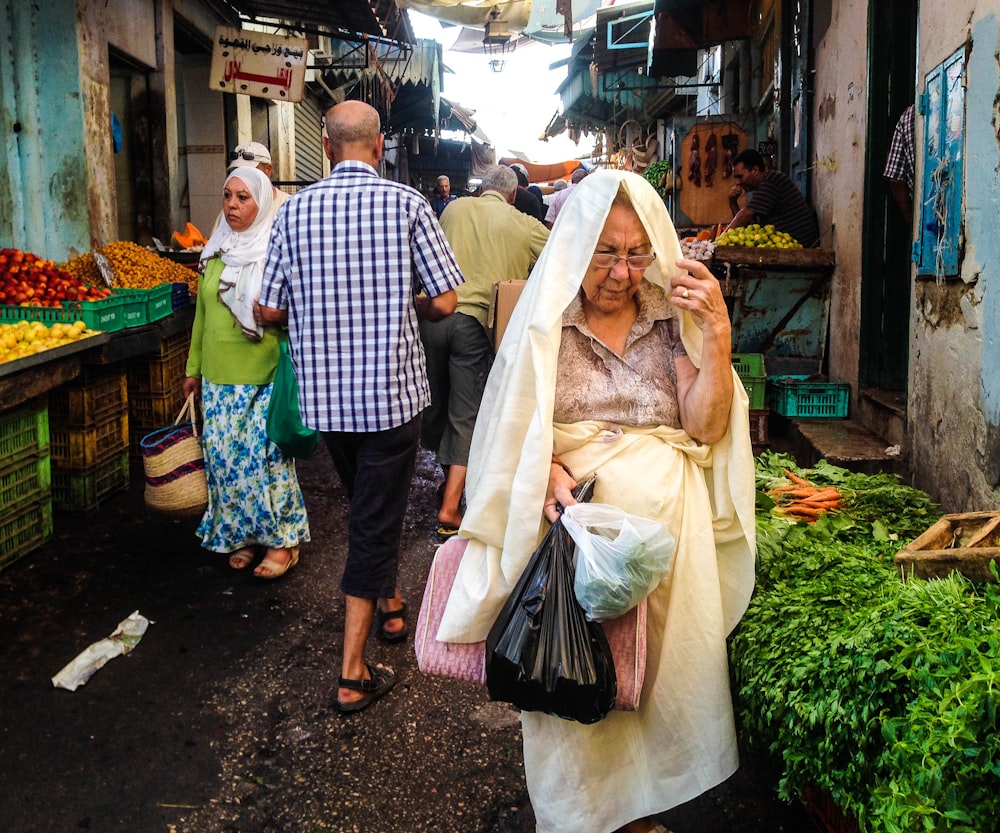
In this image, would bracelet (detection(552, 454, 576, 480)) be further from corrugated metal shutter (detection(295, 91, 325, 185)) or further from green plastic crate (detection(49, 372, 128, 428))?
corrugated metal shutter (detection(295, 91, 325, 185))

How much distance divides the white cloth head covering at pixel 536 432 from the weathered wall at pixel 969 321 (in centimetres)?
193

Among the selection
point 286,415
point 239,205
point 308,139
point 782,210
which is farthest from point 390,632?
point 308,139

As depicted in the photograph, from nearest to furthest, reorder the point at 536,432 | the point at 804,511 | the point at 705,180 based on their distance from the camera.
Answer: the point at 536,432, the point at 804,511, the point at 705,180

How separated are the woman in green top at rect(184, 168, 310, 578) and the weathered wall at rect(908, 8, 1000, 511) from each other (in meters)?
3.30

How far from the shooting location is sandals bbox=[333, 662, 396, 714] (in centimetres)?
357

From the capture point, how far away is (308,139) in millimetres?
16375

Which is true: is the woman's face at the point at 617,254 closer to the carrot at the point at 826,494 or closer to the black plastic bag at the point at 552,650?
the black plastic bag at the point at 552,650

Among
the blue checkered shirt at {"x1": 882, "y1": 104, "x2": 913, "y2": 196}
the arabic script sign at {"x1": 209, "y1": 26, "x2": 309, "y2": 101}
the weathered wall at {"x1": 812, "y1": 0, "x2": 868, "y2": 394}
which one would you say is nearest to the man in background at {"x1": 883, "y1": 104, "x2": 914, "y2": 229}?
the blue checkered shirt at {"x1": 882, "y1": 104, "x2": 913, "y2": 196}

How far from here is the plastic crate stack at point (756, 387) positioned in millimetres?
6555

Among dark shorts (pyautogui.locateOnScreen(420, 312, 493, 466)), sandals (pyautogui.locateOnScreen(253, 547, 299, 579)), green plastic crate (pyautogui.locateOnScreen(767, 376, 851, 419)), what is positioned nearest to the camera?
sandals (pyautogui.locateOnScreen(253, 547, 299, 579))

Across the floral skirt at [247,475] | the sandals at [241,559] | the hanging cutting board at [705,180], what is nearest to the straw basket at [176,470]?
the floral skirt at [247,475]

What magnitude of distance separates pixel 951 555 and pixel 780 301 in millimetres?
5213

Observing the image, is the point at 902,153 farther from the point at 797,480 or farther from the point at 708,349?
the point at 708,349

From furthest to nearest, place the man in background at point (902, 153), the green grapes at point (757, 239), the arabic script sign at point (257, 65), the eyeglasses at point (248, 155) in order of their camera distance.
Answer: the arabic script sign at point (257, 65), the green grapes at point (757, 239), the eyeglasses at point (248, 155), the man in background at point (902, 153)
